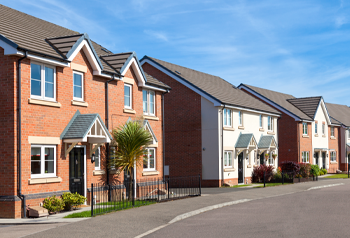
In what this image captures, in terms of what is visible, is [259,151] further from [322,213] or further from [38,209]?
[38,209]

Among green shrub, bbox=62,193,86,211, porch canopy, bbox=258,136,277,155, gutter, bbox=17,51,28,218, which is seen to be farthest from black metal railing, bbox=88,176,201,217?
porch canopy, bbox=258,136,277,155

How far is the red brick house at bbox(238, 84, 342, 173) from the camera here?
42.5 meters

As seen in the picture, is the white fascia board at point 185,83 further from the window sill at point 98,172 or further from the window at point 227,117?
the window sill at point 98,172

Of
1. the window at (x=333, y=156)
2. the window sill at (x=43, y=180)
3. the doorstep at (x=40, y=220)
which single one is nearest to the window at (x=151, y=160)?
the window sill at (x=43, y=180)

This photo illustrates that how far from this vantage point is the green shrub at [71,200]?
52.5 ft

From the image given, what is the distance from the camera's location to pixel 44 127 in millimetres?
15953

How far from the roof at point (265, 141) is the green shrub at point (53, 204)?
74.8 feet

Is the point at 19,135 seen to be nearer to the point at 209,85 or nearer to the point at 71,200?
→ the point at 71,200

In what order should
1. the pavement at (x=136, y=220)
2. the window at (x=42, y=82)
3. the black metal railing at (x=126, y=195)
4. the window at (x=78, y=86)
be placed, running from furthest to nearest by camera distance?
the window at (x=78, y=86)
the black metal railing at (x=126, y=195)
the window at (x=42, y=82)
the pavement at (x=136, y=220)

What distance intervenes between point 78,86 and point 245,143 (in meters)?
16.7

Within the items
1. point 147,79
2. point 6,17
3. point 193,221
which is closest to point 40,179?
point 193,221

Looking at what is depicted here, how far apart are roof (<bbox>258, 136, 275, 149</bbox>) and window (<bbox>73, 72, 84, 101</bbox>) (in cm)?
2060

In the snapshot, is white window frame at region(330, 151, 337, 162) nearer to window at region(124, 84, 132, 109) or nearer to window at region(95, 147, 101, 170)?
window at region(124, 84, 132, 109)

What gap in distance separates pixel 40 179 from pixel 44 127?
1.99 m
